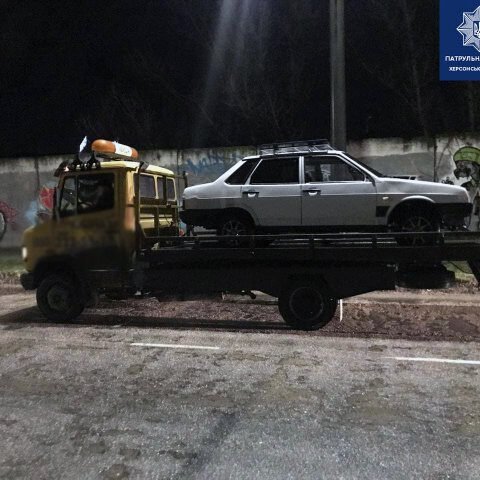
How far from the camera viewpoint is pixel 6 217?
15.1 metres

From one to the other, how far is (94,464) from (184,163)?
1091 centimetres

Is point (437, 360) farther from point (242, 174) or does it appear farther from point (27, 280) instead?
point (27, 280)

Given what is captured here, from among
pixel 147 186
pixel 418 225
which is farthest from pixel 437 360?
pixel 147 186

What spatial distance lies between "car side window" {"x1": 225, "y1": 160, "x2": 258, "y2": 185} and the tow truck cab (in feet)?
3.99

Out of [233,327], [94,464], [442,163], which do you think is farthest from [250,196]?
[442,163]

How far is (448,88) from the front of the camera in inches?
672

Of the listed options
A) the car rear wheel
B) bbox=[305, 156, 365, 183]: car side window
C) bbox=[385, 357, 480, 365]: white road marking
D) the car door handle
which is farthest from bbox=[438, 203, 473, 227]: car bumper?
bbox=[385, 357, 480, 365]: white road marking

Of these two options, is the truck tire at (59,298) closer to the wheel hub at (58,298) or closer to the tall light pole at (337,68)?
the wheel hub at (58,298)

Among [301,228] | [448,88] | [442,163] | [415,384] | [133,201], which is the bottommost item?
[415,384]

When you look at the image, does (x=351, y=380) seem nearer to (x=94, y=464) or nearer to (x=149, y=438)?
(x=149, y=438)

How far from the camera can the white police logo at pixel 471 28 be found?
11.6 m

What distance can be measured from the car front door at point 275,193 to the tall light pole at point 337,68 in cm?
255

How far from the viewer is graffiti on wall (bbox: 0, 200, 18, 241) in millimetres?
Answer: 15060

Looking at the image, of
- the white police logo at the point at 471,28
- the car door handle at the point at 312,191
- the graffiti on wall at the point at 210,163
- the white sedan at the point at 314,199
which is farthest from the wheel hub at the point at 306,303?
the white police logo at the point at 471,28
